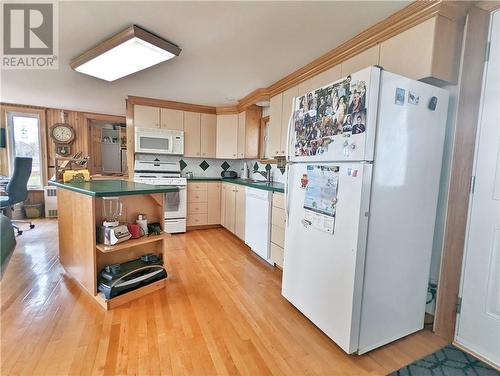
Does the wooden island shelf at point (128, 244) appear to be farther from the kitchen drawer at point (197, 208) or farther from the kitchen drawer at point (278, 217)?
the kitchen drawer at point (197, 208)

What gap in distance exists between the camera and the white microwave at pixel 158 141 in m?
3.90

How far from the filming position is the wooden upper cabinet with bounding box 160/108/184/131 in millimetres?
4082

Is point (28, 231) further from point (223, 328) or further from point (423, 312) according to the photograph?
point (423, 312)

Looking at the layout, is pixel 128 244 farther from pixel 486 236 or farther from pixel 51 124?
pixel 51 124

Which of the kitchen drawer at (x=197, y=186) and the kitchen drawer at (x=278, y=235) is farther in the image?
the kitchen drawer at (x=197, y=186)

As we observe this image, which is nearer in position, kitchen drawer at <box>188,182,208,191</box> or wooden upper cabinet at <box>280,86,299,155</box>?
wooden upper cabinet at <box>280,86,299,155</box>

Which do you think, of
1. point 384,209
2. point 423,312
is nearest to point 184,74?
point 384,209

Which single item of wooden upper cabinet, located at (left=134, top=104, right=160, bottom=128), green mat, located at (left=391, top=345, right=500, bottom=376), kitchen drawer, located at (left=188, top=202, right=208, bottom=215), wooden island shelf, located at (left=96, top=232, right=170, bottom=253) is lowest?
green mat, located at (left=391, top=345, right=500, bottom=376)

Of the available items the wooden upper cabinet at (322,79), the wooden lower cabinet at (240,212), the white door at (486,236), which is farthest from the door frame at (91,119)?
the white door at (486,236)

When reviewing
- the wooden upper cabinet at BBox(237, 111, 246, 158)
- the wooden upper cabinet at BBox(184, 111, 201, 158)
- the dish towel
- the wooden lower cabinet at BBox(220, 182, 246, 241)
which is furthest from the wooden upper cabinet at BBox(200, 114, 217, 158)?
the dish towel

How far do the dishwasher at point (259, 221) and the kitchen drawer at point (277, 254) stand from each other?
2.7 inches

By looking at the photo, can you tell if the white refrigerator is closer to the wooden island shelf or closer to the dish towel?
the wooden island shelf

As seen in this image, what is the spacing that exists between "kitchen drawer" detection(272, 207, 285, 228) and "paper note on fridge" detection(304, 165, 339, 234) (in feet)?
2.49


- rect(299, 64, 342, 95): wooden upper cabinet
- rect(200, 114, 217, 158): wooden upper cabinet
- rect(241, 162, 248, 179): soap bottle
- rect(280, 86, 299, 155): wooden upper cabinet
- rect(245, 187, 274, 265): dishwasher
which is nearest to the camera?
rect(299, 64, 342, 95): wooden upper cabinet
